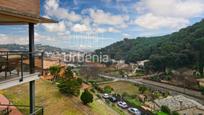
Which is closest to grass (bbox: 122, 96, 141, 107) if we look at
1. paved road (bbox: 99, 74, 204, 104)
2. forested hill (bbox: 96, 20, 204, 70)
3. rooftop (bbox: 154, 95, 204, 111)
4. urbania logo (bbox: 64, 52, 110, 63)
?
rooftop (bbox: 154, 95, 204, 111)

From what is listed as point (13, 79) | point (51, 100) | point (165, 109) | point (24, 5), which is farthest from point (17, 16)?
point (165, 109)

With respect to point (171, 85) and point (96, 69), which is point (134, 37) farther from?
point (171, 85)

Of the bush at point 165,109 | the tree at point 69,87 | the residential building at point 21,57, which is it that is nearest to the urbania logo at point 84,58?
the bush at point 165,109

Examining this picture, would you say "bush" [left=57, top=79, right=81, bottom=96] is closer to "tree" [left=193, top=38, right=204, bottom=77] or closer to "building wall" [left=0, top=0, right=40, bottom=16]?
"building wall" [left=0, top=0, right=40, bottom=16]

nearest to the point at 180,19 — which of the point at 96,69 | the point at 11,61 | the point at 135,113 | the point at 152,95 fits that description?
the point at 96,69

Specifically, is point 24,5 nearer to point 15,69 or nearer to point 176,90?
point 15,69

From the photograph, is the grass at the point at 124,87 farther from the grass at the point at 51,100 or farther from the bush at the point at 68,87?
the grass at the point at 51,100
